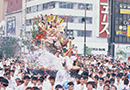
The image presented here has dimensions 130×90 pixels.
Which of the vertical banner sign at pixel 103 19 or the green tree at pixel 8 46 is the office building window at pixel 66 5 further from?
the green tree at pixel 8 46

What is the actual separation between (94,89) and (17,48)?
34364 mm

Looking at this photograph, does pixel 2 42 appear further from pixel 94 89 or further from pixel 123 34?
pixel 94 89

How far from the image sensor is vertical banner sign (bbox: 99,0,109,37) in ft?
186

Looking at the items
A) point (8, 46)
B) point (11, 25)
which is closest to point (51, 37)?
point (8, 46)

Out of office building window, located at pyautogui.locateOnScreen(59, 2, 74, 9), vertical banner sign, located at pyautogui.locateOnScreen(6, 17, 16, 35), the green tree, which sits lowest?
the green tree

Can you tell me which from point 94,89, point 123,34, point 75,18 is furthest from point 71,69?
point 123,34

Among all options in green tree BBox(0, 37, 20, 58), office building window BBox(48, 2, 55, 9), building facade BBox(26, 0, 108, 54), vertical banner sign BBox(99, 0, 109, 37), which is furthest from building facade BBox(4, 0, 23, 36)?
green tree BBox(0, 37, 20, 58)

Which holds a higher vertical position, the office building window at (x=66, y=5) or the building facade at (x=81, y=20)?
the office building window at (x=66, y=5)

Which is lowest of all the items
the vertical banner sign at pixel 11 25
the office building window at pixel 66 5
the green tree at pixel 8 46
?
the green tree at pixel 8 46

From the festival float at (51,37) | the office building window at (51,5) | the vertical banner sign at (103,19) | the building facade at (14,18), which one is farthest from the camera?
the building facade at (14,18)

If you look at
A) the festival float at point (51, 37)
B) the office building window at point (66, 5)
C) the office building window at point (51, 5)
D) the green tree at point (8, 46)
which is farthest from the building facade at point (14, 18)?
the festival float at point (51, 37)

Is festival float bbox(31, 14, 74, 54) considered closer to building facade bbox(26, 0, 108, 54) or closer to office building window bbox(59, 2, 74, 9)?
building facade bbox(26, 0, 108, 54)

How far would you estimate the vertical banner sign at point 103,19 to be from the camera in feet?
186

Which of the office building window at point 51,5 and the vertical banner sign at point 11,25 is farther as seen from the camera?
the vertical banner sign at point 11,25
